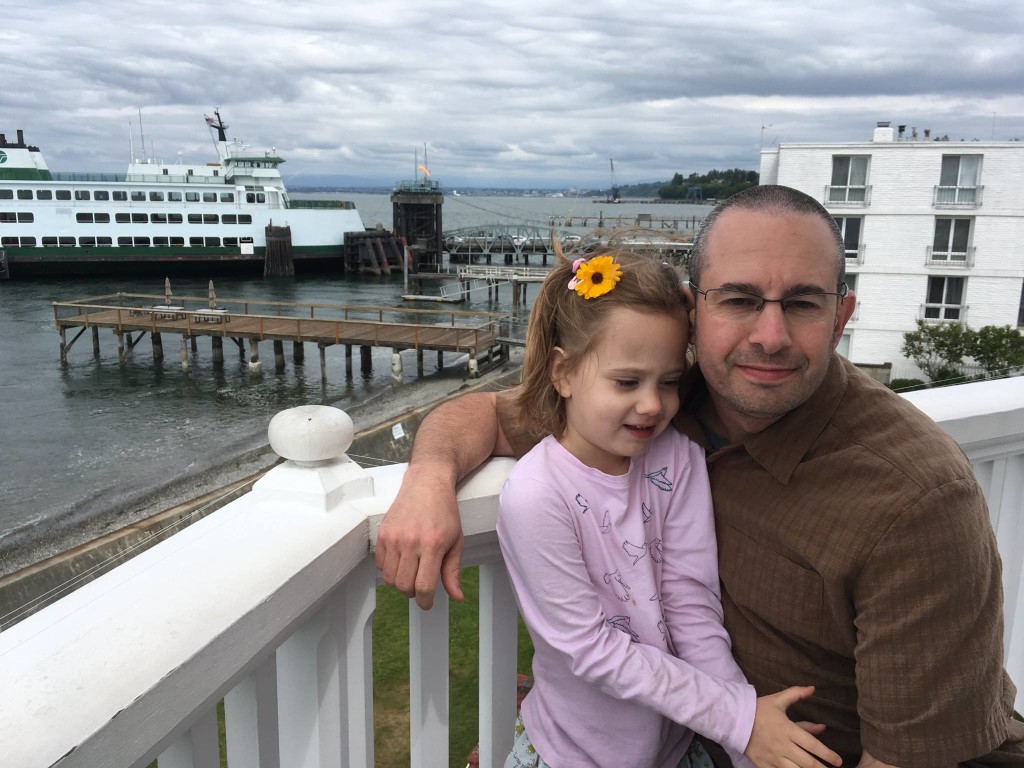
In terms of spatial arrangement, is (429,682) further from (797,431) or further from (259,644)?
(797,431)

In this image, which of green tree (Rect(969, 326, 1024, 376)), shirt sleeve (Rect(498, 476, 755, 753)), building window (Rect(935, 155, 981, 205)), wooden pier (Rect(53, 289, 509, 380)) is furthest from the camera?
wooden pier (Rect(53, 289, 509, 380))

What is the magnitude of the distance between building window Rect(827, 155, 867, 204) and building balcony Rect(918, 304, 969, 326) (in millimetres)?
3124

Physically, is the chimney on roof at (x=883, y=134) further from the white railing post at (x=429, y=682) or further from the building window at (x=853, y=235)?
the white railing post at (x=429, y=682)

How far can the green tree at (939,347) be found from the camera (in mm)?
17469

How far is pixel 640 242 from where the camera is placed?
5.69 feet

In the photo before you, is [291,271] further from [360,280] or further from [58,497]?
[58,497]

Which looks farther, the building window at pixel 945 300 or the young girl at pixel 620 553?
the building window at pixel 945 300

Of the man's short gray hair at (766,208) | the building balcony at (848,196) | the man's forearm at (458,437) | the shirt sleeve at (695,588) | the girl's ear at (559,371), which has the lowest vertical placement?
the shirt sleeve at (695,588)

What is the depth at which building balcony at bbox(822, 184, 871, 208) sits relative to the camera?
63.6 feet

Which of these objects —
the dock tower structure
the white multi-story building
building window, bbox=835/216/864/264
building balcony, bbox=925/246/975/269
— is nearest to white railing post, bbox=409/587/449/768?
the white multi-story building

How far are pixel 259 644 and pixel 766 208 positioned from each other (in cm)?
114

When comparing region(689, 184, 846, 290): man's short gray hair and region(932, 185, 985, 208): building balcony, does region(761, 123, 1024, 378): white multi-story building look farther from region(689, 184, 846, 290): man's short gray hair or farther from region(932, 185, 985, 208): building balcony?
region(689, 184, 846, 290): man's short gray hair

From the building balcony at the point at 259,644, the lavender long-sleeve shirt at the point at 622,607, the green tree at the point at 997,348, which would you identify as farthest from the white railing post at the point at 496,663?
the green tree at the point at 997,348

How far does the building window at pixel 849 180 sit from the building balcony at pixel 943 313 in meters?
3.12
